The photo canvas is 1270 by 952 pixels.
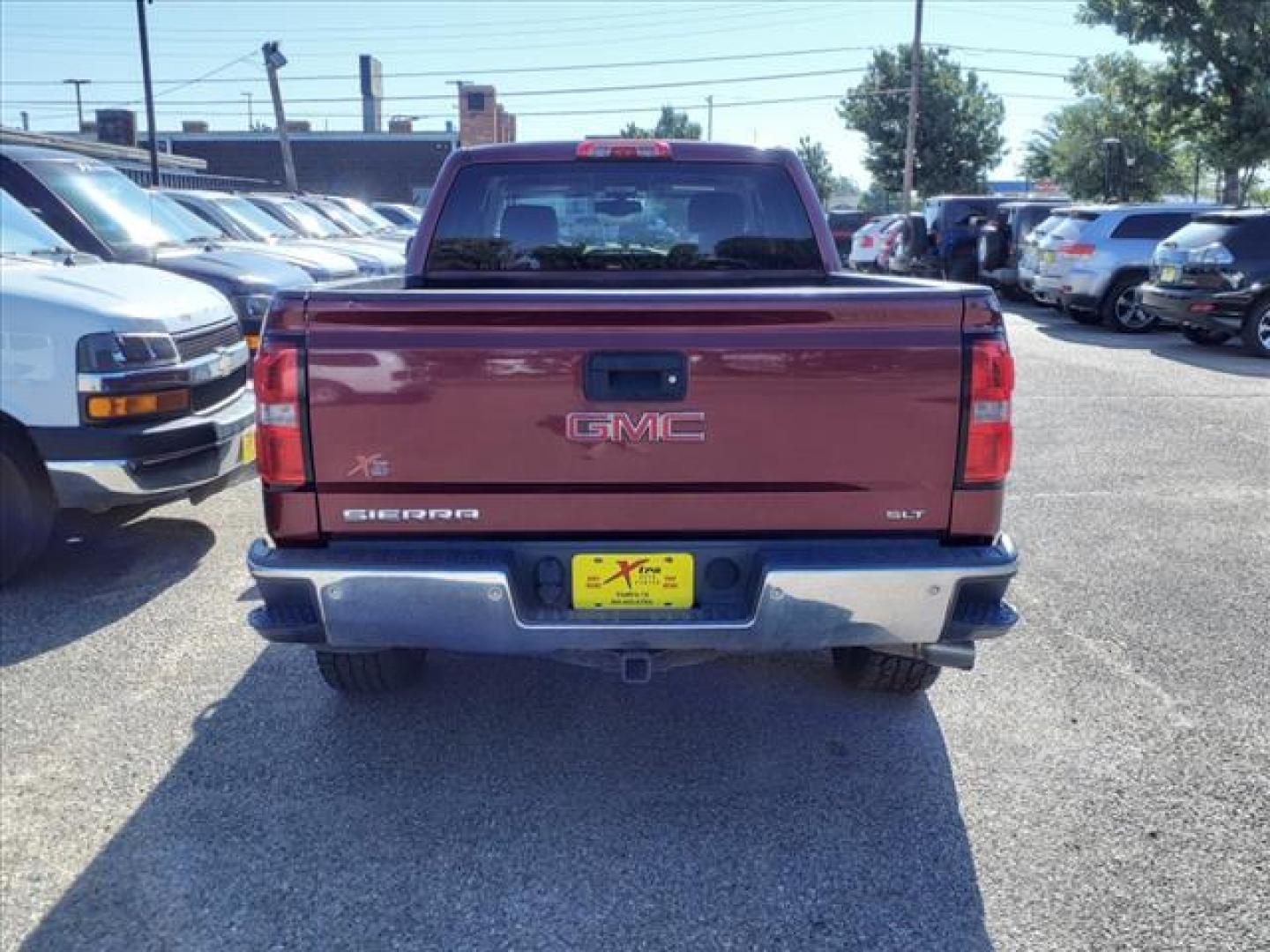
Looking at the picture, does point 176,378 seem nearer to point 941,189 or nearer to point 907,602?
point 907,602

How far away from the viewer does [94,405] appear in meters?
4.87

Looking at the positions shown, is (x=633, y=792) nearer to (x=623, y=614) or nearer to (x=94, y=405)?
(x=623, y=614)

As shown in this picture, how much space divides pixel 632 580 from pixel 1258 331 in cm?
1201

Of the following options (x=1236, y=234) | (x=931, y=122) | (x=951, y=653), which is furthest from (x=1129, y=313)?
(x=931, y=122)

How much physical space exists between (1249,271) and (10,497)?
12236 mm

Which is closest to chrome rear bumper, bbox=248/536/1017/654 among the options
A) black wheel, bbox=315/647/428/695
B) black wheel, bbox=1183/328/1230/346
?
black wheel, bbox=315/647/428/695

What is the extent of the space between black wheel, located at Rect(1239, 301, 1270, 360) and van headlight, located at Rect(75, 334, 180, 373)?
11688 mm

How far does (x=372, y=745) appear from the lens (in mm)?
3674

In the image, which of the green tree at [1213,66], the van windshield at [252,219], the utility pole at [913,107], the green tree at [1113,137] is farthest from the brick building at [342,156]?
the van windshield at [252,219]

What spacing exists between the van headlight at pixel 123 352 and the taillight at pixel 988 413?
148 inches

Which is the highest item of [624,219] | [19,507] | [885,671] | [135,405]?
[624,219]

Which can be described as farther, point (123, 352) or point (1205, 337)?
point (1205, 337)

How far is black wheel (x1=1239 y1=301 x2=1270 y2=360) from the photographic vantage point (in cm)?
1239

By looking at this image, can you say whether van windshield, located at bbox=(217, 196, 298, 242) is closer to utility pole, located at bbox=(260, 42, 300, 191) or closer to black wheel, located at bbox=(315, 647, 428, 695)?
black wheel, located at bbox=(315, 647, 428, 695)
